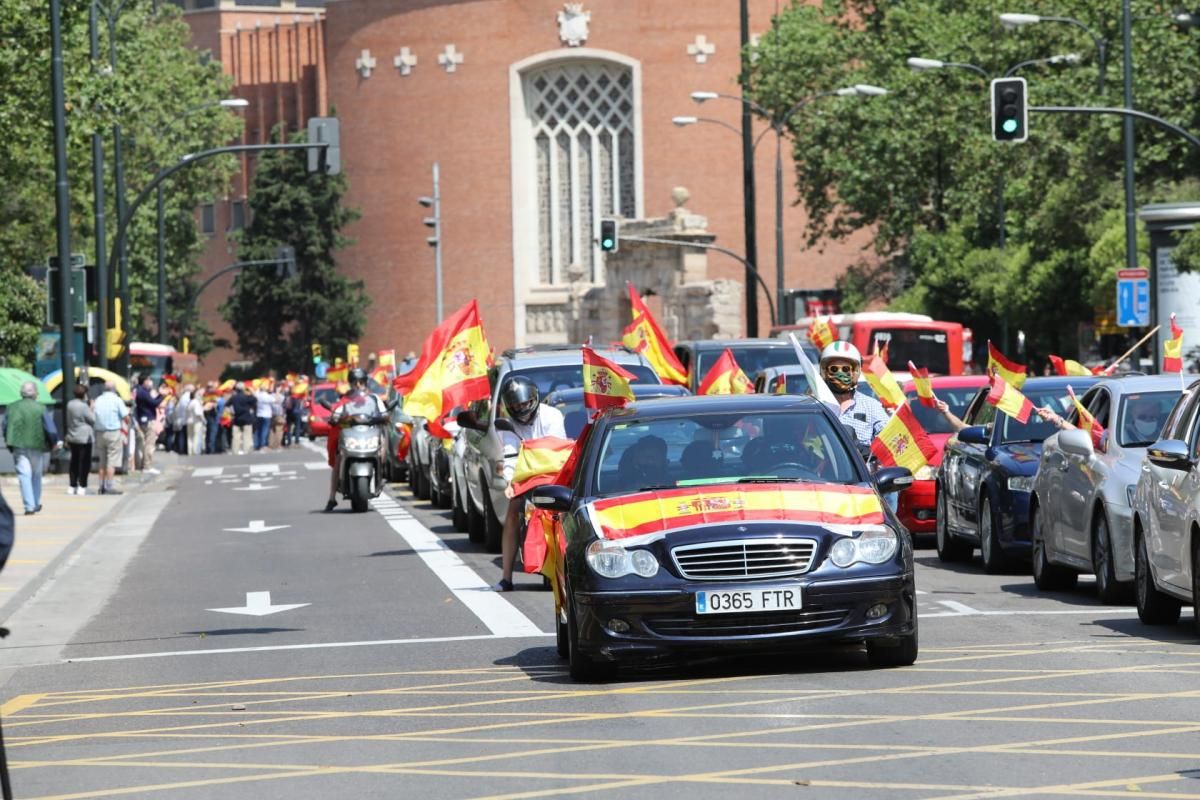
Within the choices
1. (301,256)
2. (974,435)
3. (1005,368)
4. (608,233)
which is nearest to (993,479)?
(974,435)

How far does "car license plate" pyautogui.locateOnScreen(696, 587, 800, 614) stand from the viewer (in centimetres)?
1115

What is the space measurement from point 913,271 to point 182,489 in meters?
28.2

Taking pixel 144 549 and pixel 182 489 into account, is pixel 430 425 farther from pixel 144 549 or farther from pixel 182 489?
pixel 182 489

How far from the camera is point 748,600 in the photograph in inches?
439

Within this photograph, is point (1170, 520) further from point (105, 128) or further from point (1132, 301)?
point (105, 128)

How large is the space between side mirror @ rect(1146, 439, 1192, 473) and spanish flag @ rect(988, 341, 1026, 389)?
4961 millimetres

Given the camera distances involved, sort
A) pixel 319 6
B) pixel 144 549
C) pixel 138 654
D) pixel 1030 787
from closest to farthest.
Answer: pixel 1030 787
pixel 138 654
pixel 144 549
pixel 319 6

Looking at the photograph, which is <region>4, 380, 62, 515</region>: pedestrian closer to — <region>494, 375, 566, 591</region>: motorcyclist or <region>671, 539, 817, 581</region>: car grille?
<region>494, 375, 566, 591</region>: motorcyclist

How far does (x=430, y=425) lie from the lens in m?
23.1

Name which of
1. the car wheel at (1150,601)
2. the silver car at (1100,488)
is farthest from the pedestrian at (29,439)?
the car wheel at (1150,601)

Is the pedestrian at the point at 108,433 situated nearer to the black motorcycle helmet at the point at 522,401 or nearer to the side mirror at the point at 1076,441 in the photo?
the black motorcycle helmet at the point at 522,401

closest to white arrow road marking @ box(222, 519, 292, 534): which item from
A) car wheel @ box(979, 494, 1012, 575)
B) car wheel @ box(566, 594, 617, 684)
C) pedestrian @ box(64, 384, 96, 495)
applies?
pedestrian @ box(64, 384, 96, 495)

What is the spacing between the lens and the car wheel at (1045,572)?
55.4ft

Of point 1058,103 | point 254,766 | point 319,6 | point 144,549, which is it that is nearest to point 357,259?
point 319,6
